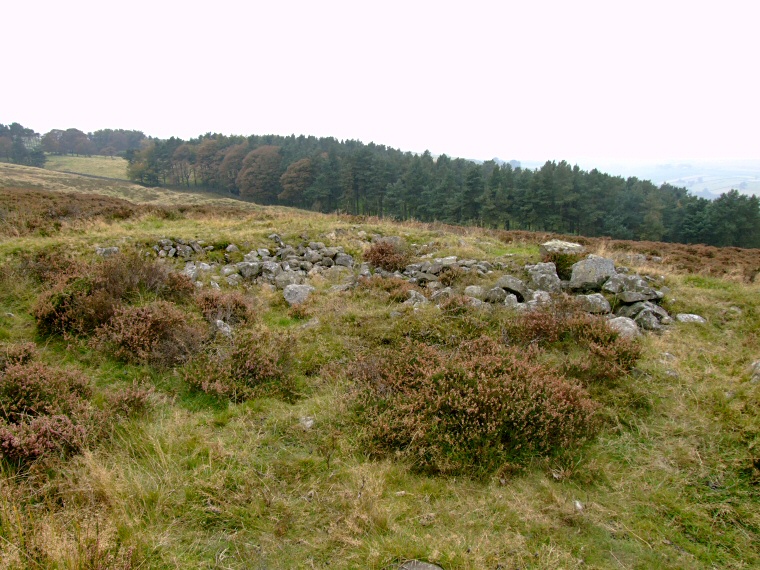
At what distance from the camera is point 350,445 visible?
4496 mm

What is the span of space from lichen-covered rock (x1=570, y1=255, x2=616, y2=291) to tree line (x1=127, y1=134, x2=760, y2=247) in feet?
151

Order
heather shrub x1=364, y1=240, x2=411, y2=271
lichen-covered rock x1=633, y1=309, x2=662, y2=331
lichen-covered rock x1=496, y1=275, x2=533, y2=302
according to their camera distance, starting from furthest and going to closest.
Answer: heather shrub x1=364, y1=240, x2=411, y2=271 < lichen-covered rock x1=496, y1=275, x2=533, y2=302 < lichen-covered rock x1=633, y1=309, x2=662, y2=331

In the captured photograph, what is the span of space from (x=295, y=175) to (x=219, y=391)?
225 ft

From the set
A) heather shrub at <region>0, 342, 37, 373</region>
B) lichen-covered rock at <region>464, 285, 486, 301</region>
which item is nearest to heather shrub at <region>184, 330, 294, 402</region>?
heather shrub at <region>0, 342, 37, 373</region>

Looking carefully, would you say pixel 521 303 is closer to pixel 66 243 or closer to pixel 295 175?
pixel 66 243

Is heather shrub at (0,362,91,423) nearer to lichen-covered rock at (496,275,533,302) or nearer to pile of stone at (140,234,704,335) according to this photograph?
pile of stone at (140,234,704,335)

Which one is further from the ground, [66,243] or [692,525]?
[66,243]

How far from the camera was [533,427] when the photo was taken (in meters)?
4.48

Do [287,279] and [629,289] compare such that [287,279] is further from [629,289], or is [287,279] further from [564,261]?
[629,289]

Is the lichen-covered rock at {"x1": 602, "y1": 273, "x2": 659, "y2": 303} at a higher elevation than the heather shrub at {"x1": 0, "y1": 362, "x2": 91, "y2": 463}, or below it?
higher

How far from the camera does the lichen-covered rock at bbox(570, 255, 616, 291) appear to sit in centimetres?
927

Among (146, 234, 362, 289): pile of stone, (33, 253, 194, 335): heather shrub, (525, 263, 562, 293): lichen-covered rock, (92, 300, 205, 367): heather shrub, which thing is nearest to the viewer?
(92, 300, 205, 367): heather shrub

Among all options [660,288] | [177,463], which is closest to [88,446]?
[177,463]

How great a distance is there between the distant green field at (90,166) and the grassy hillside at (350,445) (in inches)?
3767
